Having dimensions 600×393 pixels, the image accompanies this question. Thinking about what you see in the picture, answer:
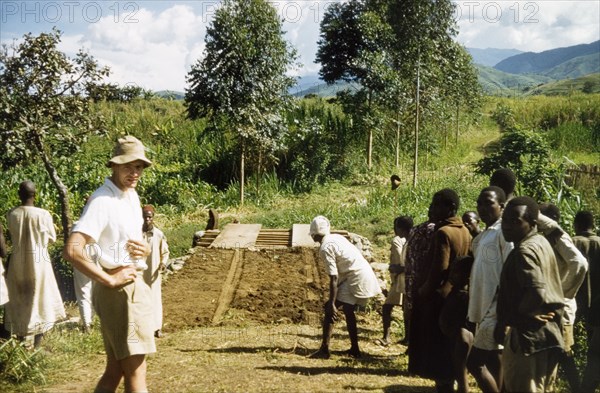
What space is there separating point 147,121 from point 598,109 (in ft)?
69.0

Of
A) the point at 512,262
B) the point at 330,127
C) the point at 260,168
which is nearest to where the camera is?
the point at 512,262

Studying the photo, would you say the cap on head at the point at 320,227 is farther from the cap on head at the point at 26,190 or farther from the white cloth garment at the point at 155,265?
the cap on head at the point at 26,190

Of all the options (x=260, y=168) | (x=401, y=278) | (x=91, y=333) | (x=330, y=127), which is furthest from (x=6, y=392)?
(x=330, y=127)

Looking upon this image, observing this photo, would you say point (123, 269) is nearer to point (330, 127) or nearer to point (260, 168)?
point (260, 168)

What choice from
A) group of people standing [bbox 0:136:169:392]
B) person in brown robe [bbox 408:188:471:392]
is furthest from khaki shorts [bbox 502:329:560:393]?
group of people standing [bbox 0:136:169:392]

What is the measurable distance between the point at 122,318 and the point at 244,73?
41.8 ft

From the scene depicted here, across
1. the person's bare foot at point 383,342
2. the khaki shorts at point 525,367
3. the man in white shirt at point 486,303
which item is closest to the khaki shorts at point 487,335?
the man in white shirt at point 486,303

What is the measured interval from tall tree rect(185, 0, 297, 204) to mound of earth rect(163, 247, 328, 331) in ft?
19.9

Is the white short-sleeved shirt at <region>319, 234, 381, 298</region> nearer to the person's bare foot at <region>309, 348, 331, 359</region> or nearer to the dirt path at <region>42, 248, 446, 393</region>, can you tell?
the person's bare foot at <region>309, 348, 331, 359</region>

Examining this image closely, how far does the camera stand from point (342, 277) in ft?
18.3

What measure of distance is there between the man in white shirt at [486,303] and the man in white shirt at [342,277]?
68.6 inches

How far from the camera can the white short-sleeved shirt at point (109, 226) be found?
3.24 metres

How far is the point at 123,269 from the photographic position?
10.8 ft

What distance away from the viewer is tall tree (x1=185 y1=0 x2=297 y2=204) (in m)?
15.2
